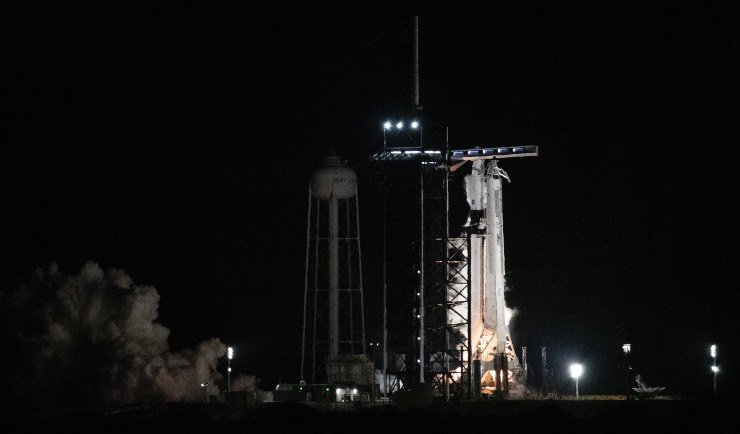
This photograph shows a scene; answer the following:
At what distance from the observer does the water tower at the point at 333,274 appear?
65.2m

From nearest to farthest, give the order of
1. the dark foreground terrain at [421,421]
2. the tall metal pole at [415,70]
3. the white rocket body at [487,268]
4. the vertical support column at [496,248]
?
the dark foreground terrain at [421,421] < the tall metal pole at [415,70] < the white rocket body at [487,268] < the vertical support column at [496,248]

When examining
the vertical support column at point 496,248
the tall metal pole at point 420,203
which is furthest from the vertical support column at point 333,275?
the vertical support column at point 496,248

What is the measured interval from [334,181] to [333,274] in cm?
385

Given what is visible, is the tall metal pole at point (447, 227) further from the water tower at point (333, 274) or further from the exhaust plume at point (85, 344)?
the exhaust plume at point (85, 344)

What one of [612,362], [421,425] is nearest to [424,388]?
[421,425]

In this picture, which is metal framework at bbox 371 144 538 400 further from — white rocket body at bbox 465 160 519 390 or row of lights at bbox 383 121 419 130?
row of lights at bbox 383 121 419 130

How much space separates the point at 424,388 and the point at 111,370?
14.6m

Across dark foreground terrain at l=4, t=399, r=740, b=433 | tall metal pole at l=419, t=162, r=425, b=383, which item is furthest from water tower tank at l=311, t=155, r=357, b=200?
dark foreground terrain at l=4, t=399, r=740, b=433

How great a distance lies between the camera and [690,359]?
263ft

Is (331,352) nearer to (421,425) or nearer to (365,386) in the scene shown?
(365,386)

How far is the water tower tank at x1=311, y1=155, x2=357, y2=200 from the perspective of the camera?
65.2 m

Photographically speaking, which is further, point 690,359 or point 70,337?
point 690,359

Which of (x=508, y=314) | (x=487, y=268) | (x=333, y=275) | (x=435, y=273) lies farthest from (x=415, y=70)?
(x=508, y=314)

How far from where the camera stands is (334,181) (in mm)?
65250
